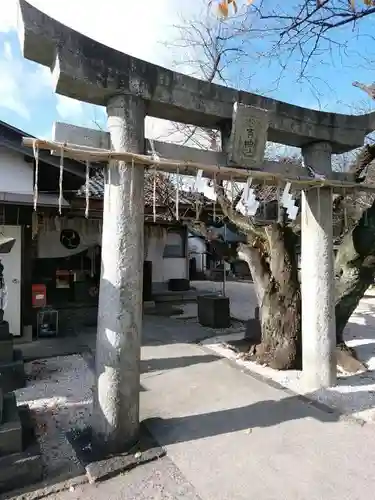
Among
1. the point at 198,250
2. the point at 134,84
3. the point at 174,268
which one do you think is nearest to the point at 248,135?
the point at 134,84

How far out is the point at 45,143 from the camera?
3.84 metres

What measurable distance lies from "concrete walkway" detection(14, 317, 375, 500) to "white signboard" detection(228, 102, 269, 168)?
11.9ft

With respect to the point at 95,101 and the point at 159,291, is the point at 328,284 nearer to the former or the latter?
the point at 95,101

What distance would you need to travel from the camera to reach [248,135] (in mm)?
4855

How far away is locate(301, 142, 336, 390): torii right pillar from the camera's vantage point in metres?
5.79

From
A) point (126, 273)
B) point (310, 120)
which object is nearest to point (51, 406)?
point (126, 273)

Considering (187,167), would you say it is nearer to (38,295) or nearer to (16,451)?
(16,451)

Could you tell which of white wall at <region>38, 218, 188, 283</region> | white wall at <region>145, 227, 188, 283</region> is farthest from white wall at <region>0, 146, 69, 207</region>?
white wall at <region>145, 227, 188, 283</region>

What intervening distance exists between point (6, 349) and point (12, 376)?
18.6 inches

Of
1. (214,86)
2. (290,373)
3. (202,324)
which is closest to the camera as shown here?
(214,86)

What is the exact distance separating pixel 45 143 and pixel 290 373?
19.2 feet

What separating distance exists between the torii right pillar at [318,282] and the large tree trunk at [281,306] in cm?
113

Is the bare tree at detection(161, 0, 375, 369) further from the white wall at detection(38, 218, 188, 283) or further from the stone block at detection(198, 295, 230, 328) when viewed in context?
the white wall at detection(38, 218, 188, 283)

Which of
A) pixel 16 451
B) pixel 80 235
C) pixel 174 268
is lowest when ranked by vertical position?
pixel 16 451
